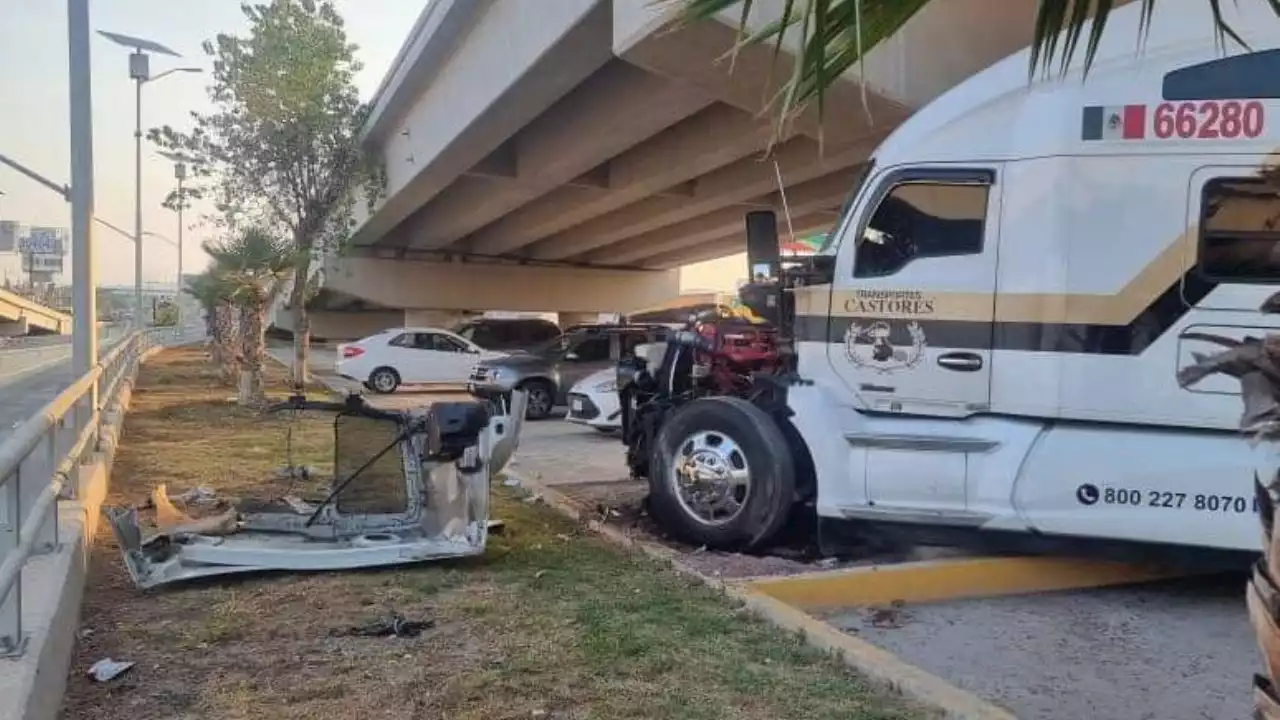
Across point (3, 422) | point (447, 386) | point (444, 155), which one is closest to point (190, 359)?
point (447, 386)

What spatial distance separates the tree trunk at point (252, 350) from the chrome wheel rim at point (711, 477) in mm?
11569

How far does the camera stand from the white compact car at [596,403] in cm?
1400

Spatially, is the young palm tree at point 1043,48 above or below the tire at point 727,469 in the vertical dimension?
above

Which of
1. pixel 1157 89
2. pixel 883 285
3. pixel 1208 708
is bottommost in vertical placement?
pixel 1208 708

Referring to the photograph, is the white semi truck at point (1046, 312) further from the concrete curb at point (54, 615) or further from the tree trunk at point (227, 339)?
the tree trunk at point (227, 339)

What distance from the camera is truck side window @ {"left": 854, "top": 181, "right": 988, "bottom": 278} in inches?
265

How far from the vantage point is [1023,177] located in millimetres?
6527

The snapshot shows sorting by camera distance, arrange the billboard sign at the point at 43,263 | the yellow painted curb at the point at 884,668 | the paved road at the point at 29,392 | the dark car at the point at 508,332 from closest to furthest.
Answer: the yellow painted curb at the point at 884,668, the paved road at the point at 29,392, the billboard sign at the point at 43,263, the dark car at the point at 508,332

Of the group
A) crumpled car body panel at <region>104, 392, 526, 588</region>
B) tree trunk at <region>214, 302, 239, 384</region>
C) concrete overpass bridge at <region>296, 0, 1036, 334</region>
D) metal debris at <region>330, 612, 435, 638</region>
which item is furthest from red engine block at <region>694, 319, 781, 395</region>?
tree trunk at <region>214, 302, 239, 384</region>

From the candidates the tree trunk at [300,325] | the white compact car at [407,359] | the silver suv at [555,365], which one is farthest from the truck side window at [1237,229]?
the white compact car at [407,359]

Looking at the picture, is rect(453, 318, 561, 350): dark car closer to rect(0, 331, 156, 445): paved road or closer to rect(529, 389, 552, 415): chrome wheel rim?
rect(529, 389, 552, 415): chrome wheel rim

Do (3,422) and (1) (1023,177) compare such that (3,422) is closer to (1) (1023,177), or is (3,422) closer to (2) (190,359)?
(1) (1023,177)

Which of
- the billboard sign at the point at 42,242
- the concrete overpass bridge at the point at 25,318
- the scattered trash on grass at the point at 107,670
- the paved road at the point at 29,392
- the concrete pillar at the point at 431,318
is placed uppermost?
the billboard sign at the point at 42,242

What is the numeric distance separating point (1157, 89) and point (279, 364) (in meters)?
30.8
